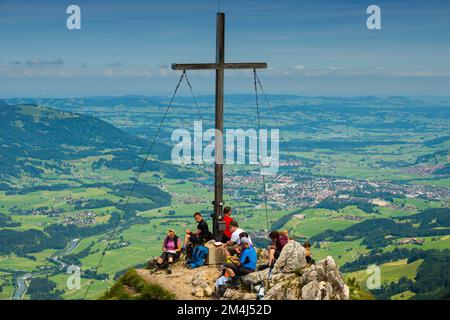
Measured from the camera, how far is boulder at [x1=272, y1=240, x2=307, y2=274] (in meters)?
18.2

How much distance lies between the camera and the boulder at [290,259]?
1817 centimetres

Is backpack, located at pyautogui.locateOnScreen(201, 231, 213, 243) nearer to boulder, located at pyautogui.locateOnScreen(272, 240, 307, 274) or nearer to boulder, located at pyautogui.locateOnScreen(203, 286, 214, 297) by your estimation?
boulder, located at pyautogui.locateOnScreen(203, 286, 214, 297)

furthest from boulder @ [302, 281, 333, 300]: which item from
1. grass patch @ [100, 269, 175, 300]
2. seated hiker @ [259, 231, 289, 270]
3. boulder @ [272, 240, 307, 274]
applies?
grass patch @ [100, 269, 175, 300]

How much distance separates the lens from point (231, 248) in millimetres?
20438

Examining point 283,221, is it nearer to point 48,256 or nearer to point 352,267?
point 352,267

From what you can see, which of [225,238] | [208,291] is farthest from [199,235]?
[208,291]

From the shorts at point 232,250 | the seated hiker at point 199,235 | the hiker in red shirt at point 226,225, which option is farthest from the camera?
the seated hiker at point 199,235

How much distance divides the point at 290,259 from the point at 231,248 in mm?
2764

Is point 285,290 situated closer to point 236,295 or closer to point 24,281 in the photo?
point 236,295

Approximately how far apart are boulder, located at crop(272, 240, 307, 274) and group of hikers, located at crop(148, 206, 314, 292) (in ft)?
1.05

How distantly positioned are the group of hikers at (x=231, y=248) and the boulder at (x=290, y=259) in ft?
1.05

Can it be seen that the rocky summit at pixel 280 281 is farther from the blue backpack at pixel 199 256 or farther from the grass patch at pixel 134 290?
the grass patch at pixel 134 290

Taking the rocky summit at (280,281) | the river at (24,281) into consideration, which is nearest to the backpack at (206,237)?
the rocky summit at (280,281)

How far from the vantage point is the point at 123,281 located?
63.7 ft
